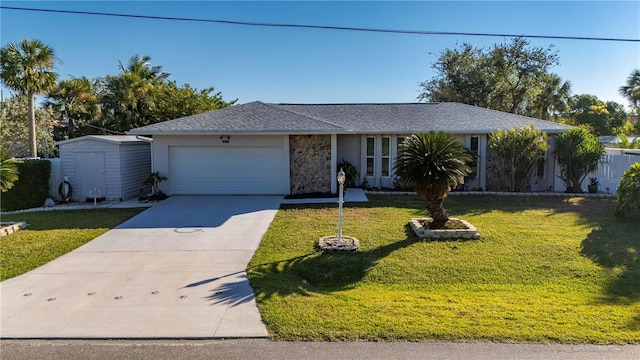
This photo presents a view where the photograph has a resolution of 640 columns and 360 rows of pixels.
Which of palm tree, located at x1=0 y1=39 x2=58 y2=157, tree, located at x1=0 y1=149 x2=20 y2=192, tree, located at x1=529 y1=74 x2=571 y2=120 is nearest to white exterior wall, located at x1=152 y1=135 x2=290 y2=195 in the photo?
tree, located at x1=0 y1=149 x2=20 y2=192

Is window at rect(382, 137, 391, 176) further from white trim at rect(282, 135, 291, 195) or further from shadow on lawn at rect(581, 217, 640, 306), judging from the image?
shadow on lawn at rect(581, 217, 640, 306)

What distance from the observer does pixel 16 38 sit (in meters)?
18.3

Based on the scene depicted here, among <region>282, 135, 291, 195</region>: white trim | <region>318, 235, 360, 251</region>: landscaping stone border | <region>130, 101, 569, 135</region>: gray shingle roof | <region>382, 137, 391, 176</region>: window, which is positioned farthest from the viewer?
<region>382, 137, 391, 176</region>: window

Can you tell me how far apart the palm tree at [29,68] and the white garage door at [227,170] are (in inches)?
386

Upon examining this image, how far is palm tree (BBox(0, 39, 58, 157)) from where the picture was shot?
18.2 metres

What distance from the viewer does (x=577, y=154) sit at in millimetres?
13922

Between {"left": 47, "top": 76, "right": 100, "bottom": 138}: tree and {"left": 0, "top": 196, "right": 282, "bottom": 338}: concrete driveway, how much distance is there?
21579 millimetres

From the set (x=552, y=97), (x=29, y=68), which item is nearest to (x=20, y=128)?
(x=29, y=68)

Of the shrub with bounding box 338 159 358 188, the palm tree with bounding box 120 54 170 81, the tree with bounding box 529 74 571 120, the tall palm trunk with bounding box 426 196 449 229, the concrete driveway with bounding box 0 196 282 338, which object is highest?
the palm tree with bounding box 120 54 170 81

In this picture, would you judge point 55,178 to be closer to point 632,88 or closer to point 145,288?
point 145,288

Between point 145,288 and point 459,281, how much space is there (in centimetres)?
506

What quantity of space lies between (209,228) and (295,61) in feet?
41.9

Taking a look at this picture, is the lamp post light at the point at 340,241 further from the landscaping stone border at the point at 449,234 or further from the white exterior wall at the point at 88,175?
the white exterior wall at the point at 88,175

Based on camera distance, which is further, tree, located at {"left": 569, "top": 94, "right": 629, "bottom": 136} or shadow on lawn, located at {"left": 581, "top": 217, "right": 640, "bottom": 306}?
tree, located at {"left": 569, "top": 94, "right": 629, "bottom": 136}
